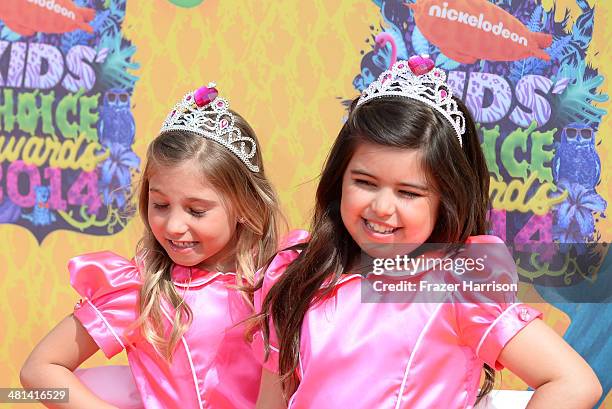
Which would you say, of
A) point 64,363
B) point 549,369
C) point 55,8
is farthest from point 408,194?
point 55,8

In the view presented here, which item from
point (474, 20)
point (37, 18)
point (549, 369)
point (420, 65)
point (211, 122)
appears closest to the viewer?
point (549, 369)

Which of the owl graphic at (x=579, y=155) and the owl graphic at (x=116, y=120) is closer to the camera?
the owl graphic at (x=579, y=155)

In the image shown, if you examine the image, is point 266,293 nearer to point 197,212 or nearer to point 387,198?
point 197,212

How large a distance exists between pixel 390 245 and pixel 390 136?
0.88ft

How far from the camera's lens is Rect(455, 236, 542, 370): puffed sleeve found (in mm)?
1709

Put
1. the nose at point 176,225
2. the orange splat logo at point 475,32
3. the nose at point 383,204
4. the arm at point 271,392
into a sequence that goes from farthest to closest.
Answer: the orange splat logo at point 475,32
the nose at point 176,225
the arm at point 271,392
the nose at point 383,204

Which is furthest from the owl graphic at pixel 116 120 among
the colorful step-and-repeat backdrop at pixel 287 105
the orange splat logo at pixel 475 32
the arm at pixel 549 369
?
the arm at pixel 549 369

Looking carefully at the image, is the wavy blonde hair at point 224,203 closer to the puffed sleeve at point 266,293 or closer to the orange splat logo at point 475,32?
the puffed sleeve at point 266,293

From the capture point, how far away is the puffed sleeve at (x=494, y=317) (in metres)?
1.71

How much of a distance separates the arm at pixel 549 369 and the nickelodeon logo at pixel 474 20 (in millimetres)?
1451

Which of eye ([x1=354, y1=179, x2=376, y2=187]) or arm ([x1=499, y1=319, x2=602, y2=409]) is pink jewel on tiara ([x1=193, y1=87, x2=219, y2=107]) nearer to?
eye ([x1=354, y1=179, x2=376, y2=187])

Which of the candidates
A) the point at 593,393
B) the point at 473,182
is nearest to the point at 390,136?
the point at 473,182

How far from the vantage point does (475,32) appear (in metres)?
2.89

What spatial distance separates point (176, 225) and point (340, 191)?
0.45 metres
